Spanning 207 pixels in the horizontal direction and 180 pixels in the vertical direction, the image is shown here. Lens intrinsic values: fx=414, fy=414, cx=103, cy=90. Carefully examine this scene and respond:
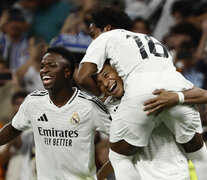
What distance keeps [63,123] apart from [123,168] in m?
0.50

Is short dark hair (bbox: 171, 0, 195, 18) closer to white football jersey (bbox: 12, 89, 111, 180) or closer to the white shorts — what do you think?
white football jersey (bbox: 12, 89, 111, 180)

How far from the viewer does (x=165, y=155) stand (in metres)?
2.52

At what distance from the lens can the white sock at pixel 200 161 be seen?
8.27 ft

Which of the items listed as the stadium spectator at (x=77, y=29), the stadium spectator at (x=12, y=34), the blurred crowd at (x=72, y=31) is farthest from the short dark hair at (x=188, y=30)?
the stadium spectator at (x=12, y=34)

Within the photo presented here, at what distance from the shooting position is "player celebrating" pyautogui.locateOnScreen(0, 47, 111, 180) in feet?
8.66

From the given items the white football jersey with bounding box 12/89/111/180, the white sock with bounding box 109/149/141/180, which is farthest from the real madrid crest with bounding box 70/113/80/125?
the white sock with bounding box 109/149/141/180

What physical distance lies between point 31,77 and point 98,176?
2.49 m

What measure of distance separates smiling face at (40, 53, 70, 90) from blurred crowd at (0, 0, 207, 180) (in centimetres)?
241

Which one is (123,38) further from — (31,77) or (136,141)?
(31,77)

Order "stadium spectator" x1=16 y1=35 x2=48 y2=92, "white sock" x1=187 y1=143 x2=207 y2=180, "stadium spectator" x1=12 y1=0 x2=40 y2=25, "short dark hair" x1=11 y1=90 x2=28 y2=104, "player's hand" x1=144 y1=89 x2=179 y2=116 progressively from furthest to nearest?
"stadium spectator" x1=12 y1=0 x2=40 y2=25 → "stadium spectator" x1=16 y1=35 x2=48 y2=92 → "short dark hair" x1=11 y1=90 x2=28 y2=104 → "white sock" x1=187 y1=143 x2=207 y2=180 → "player's hand" x1=144 y1=89 x2=179 y2=116

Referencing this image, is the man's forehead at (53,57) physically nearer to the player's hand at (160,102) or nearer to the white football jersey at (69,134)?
the white football jersey at (69,134)

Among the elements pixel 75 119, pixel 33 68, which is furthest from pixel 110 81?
pixel 33 68

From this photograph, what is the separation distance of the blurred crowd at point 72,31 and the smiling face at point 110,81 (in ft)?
8.70

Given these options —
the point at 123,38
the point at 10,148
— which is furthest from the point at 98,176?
the point at 10,148
